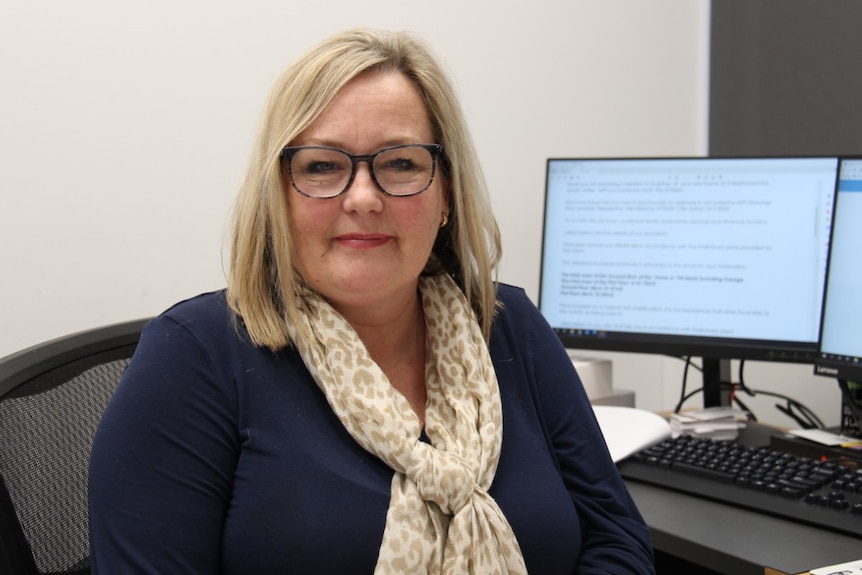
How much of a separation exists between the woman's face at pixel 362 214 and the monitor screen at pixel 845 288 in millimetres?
909

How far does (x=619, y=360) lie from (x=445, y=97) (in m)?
1.43

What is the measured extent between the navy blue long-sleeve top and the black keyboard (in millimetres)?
248

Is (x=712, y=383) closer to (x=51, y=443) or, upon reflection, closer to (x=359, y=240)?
(x=359, y=240)

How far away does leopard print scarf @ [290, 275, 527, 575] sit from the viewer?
110 centimetres

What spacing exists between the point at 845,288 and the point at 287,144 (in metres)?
1.11

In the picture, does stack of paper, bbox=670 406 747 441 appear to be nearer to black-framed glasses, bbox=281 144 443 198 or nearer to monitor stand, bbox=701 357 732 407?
monitor stand, bbox=701 357 732 407

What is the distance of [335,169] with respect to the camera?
3.85 ft

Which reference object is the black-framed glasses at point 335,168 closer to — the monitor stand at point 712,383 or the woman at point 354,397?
the woman at point 354,397

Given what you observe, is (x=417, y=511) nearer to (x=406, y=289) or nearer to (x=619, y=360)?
Result: (x=406, y=289)

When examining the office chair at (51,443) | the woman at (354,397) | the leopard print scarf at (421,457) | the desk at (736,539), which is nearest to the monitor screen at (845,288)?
the desk at (736,539)

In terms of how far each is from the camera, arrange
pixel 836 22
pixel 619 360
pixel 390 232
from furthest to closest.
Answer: pixel 619 360 → pixel 836 22 → pixel 390 232

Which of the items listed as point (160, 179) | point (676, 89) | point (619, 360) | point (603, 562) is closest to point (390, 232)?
point (603, 562)

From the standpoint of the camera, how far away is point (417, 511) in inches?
43.4

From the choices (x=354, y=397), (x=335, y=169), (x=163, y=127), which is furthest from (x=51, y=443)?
(x=163, y=127)
